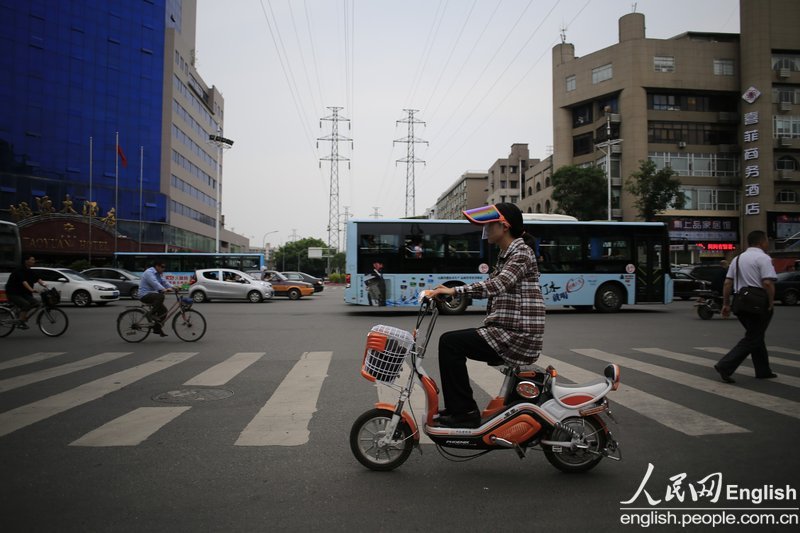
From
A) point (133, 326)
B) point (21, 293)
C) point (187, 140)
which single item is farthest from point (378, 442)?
point (187, 140)

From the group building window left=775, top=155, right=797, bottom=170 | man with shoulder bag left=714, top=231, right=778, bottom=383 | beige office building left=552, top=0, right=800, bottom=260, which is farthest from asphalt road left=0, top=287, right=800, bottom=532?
building window left=775, top=155, right=797, bottom=170

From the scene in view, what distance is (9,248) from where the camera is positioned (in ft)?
64.9

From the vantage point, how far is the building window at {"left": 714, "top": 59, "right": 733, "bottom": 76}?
4806 cm

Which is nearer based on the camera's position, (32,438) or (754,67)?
(32,438)

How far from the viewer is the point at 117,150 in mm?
51438

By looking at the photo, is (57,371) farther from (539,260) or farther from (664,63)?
(664,63)

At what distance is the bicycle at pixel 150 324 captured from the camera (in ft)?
34.5

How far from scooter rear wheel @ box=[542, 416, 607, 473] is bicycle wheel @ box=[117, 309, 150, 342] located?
30.8 ft

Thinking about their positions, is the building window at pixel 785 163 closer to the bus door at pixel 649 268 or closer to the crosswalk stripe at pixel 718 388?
the bus door at pixel 649 268

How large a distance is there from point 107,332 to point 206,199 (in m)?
66.3

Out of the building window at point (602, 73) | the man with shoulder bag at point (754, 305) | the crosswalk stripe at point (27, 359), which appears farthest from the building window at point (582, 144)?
the crosswalk stripe at point (27, 359)

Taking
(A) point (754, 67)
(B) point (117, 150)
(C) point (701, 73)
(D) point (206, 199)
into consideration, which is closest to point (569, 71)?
(C) point (701, 73)

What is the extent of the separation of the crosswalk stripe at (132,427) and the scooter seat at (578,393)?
3.37 m

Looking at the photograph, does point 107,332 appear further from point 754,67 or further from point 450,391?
point 754,67
